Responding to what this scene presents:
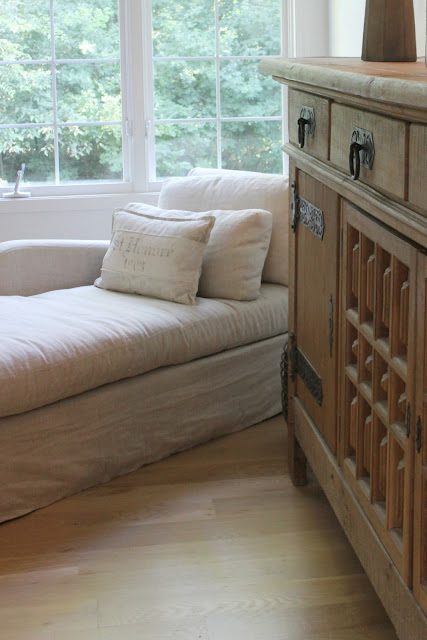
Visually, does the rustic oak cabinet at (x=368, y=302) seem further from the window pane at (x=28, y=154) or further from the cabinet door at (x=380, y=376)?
the window pane at (x=28, y=154)

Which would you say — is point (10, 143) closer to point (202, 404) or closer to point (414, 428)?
point (202, 404)

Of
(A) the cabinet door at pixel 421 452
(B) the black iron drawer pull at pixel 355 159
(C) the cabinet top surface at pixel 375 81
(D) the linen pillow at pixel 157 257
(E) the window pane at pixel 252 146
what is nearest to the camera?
(C) the cabinet top surface at pixel 375 81

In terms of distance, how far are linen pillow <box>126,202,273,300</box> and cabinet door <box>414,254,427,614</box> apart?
1573mm

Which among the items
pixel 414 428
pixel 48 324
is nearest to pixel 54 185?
pixel 48 324

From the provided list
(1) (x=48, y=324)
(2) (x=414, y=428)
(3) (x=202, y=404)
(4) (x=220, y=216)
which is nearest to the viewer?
(2) (x=414, y=428)

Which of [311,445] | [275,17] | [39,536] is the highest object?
[275,17]

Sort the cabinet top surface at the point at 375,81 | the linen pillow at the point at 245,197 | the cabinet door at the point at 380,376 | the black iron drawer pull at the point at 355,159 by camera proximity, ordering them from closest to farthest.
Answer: the cabinet top surface at the point at 375,81 < the cabinet door at the point at 380,376 < the black iron drawer pull at the point at 355,159 < the linen pillow at the point at 245,197

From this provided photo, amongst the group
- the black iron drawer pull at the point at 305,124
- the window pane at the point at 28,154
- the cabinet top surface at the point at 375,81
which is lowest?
the window pane at the point at 28,154

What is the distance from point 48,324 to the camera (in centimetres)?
268

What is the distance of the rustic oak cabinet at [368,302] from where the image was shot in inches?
57.7

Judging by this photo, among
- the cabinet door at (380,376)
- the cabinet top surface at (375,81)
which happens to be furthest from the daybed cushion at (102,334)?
the cabinet top surface at (375,81)

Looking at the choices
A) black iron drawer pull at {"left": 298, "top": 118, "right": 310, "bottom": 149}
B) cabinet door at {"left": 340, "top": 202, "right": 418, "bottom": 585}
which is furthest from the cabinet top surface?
cabinet door at {"left": 340, "top": 202, "right": 418, "bottom": 585}

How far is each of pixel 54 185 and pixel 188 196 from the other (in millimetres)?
871

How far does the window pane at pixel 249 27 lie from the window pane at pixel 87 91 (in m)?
0.49
